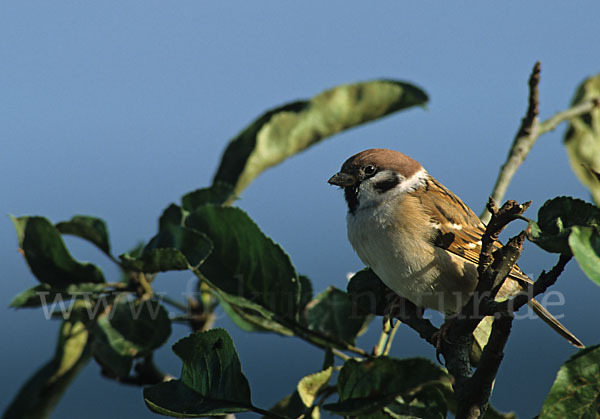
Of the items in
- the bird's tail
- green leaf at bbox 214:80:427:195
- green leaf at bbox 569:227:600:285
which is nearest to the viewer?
green leaf at bbox 569:227:600:285

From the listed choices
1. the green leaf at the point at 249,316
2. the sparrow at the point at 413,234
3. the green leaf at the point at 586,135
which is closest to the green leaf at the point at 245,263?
the green leaf at the point at 249,316

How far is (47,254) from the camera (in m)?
1.67

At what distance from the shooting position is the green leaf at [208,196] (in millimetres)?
1771

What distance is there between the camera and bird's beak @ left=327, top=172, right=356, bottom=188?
2281 millimetres

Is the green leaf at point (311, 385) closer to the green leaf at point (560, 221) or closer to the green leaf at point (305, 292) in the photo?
the green leaf at point (305, 292)

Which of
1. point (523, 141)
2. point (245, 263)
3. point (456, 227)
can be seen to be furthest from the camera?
point (456, 227)

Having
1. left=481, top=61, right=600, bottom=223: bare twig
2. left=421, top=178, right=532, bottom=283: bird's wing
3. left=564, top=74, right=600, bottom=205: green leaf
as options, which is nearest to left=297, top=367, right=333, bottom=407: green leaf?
left=481, top=61, right=600, bottom=223: bare twig

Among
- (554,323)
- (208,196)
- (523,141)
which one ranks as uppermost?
(523,141)

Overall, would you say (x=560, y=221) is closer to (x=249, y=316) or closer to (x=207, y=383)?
(x=207, y=383)

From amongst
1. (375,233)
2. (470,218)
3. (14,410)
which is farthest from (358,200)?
(14,410)

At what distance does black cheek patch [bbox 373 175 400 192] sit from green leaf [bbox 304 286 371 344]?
70cm

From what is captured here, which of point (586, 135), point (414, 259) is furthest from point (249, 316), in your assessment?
point (586, 135)

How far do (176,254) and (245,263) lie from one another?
172 mm

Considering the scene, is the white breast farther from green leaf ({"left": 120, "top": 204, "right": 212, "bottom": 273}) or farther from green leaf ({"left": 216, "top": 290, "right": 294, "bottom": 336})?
green leaf ({"left": 120, "top": 204, "right": 212, "bottom": 273})
